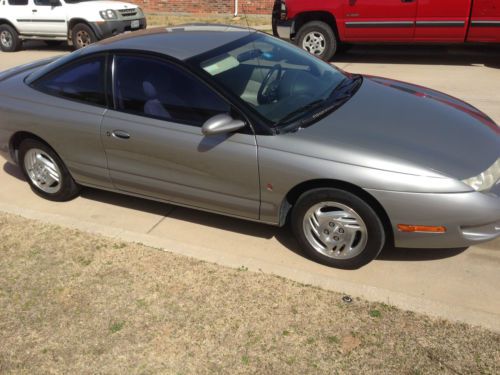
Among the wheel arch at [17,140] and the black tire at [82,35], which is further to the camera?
the black tire at [82,35]

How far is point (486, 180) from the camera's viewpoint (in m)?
3.21

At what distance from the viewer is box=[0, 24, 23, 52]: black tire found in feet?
43.4

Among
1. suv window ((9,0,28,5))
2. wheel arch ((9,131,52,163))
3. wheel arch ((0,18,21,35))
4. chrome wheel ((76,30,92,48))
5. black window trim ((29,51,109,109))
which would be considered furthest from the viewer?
wheel arch ((0,18,21,35))

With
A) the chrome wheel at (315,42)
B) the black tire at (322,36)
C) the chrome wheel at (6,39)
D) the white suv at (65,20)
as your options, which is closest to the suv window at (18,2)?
the white suv at (65,20)

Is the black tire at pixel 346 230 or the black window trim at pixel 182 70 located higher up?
the black window trim at pixel 182 70

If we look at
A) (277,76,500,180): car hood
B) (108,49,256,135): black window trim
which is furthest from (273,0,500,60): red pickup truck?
(108,49,256,135): black window trim

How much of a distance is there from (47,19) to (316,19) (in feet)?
22.7

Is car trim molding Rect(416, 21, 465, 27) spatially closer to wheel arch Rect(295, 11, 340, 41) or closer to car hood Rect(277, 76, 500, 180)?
wheel arch Rect(295, 11, 340, 41)

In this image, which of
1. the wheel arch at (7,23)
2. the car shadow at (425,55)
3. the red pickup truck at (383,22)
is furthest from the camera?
the wheel arch at (7,23)

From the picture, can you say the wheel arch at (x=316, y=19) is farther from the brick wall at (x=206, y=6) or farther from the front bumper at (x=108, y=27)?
the brick wall at (x=206, y=6)

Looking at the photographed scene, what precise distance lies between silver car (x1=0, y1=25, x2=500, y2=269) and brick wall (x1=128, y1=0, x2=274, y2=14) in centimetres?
1148

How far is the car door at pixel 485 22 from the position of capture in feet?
27.1

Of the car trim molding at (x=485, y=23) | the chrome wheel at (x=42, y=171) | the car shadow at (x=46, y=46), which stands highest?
the car trim molding at (x=485, y=23)

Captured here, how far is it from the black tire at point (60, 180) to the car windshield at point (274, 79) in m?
1.73
